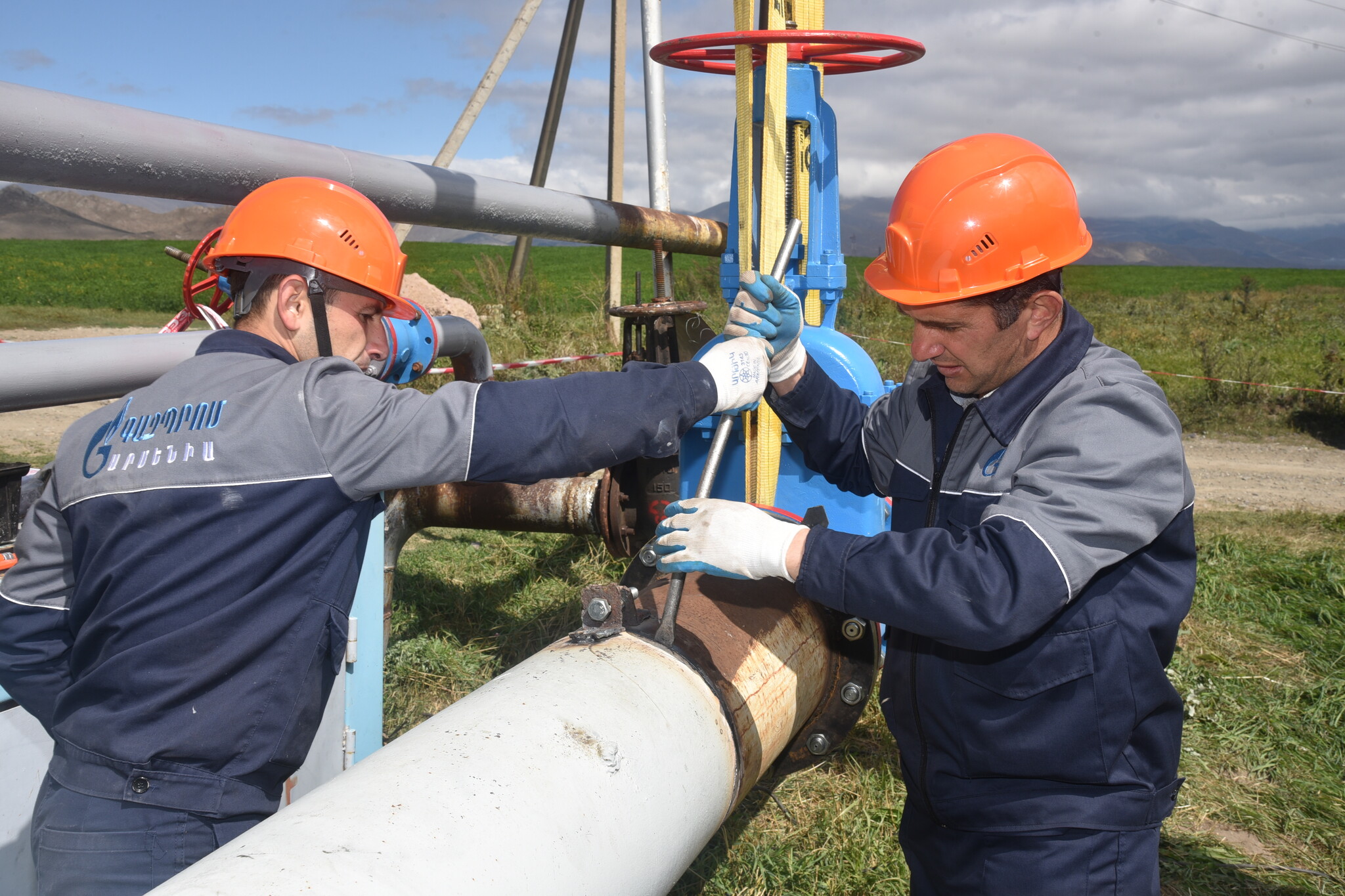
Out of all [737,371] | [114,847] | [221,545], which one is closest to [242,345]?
[221,545]

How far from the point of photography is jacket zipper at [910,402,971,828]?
68.5 inches

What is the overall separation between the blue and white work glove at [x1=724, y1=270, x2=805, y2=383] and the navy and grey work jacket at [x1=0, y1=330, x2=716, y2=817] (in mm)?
800

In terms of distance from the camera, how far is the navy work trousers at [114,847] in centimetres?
147

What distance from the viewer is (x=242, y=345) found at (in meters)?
1.62

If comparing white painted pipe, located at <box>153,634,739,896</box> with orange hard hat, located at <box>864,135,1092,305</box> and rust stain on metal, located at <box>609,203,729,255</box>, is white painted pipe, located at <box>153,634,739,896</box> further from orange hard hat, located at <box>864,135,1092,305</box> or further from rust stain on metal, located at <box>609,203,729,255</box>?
rust stain on metal, located at <box>609,203,729,255</box>

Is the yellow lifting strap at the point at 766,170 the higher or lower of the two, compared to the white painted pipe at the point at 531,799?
higher

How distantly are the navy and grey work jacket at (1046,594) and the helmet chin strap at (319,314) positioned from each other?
38.3 inches

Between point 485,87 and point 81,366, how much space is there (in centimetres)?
489

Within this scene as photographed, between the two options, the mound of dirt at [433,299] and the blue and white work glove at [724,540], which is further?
the mound of dirt at [433,299]

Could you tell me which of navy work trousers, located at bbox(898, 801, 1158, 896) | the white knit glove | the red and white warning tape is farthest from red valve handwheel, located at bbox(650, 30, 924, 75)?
the red and white warning tape

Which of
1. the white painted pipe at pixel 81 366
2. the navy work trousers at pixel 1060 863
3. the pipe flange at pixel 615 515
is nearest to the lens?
the navy work trousers at pixel 1060 863

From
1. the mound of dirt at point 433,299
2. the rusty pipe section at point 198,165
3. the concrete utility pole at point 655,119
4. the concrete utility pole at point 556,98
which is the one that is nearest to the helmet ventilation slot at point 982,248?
the rusty pipe section at point 198,165

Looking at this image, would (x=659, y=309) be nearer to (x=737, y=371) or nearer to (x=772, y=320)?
(x=772, y=320)

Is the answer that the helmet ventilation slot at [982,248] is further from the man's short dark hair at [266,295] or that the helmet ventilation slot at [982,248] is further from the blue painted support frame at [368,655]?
the blue painted support frame at [368,655]
